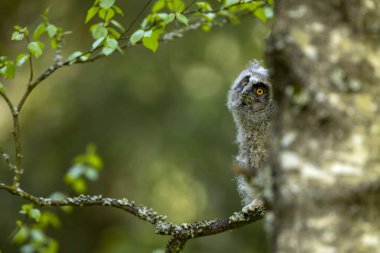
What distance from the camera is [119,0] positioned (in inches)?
344

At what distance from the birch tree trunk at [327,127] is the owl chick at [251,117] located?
2.98 meters

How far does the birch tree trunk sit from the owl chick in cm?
298

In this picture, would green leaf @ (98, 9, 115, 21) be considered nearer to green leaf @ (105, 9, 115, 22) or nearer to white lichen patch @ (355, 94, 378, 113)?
green leaf @ (105, 9, 115, 22)

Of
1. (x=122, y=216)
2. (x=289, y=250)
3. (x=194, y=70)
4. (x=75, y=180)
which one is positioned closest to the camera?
(x=289, y=250)

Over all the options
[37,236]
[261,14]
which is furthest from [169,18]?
[37,236]

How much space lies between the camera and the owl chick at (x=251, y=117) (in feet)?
16.5

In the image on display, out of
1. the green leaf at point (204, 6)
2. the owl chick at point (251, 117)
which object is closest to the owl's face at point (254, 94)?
the owl chick at point (251, 117)

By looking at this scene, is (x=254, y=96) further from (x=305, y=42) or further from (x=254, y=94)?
(x=305, y=42)

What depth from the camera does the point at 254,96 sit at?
5738 mm

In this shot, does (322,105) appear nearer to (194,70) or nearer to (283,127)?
(283,127)

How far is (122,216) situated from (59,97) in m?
2.44

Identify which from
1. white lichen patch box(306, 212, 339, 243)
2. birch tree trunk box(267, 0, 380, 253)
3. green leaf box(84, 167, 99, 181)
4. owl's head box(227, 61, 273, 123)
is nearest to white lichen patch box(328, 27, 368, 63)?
birch tree trunk box(267, 0, 380, 253)

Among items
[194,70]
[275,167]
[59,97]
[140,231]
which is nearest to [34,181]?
[59,97]

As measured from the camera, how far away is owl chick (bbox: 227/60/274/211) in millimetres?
5027
